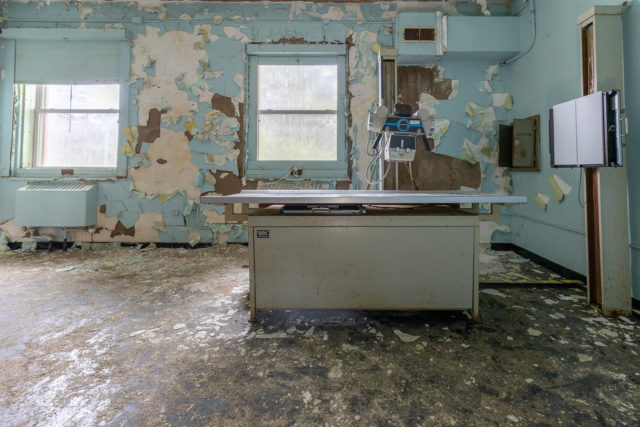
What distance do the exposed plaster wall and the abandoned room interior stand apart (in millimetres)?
24

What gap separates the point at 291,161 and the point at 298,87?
33.5 inches

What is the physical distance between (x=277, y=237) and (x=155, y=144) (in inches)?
101

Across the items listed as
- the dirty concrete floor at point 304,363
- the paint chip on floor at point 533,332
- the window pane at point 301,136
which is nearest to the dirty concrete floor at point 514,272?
the dirty concrete floor at point 304,363

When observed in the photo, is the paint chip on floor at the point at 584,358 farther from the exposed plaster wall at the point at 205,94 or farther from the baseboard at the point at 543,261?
the exposed plaster wall at the point at 205,94

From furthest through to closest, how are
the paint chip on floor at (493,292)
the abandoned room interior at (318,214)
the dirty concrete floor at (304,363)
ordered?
the paint chip on floor at (493,292), the abandoned room interior at (318,214), the dirty concrete floor at (304,363)

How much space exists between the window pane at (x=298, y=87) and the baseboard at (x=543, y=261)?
8.09ft

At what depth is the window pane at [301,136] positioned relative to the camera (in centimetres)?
338

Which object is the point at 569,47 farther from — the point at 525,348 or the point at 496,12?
the point at 525,348

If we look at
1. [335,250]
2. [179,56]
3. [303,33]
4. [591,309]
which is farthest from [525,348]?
[179,56]

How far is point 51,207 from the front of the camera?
313cm

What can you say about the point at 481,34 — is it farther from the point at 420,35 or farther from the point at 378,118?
the point at 378,118

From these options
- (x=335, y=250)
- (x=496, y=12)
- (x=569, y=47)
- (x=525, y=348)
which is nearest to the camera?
(x=525, y=348)

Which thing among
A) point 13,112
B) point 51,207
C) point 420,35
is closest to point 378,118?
point 420,35

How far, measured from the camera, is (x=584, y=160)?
1791 mm
